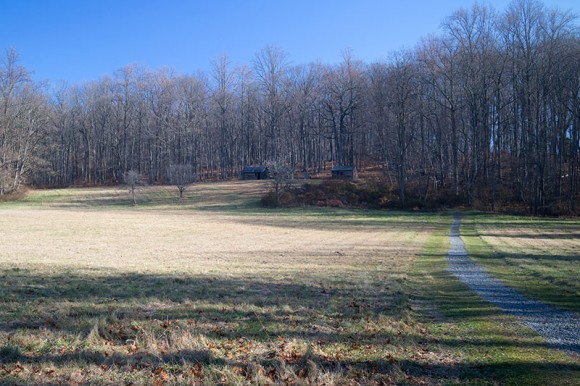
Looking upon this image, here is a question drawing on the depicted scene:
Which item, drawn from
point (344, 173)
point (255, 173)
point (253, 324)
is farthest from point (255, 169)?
point (253, 324)

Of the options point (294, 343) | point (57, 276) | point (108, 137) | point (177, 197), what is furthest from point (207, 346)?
point (108, 137)

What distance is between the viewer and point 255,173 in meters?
80.2

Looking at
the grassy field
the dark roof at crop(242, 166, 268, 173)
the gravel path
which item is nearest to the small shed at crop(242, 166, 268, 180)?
the dark roof at crop(242, 166, 268, 173)

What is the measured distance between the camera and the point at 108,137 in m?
92.5

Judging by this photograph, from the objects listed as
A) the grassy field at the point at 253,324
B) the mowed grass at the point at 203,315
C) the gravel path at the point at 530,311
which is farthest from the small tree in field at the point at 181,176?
the gravel path at the point at 530,311

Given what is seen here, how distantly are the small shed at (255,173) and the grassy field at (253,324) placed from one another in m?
61.3

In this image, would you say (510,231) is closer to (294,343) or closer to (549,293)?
(549,293)

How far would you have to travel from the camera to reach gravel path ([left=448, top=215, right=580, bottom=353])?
6.79m

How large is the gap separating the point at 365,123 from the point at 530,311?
72.4 m

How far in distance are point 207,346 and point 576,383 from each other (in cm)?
461

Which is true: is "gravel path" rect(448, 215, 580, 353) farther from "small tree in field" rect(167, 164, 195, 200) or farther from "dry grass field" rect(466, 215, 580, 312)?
"small tree in field" rect(167, 164, 195, 200)

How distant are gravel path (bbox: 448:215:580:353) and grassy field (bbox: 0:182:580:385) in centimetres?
36

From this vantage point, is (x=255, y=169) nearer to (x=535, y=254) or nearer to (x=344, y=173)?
(x=344, y=173)

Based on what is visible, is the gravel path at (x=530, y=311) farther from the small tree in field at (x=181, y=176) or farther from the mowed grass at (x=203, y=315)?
the small tree in field at (x=181, y=176)
